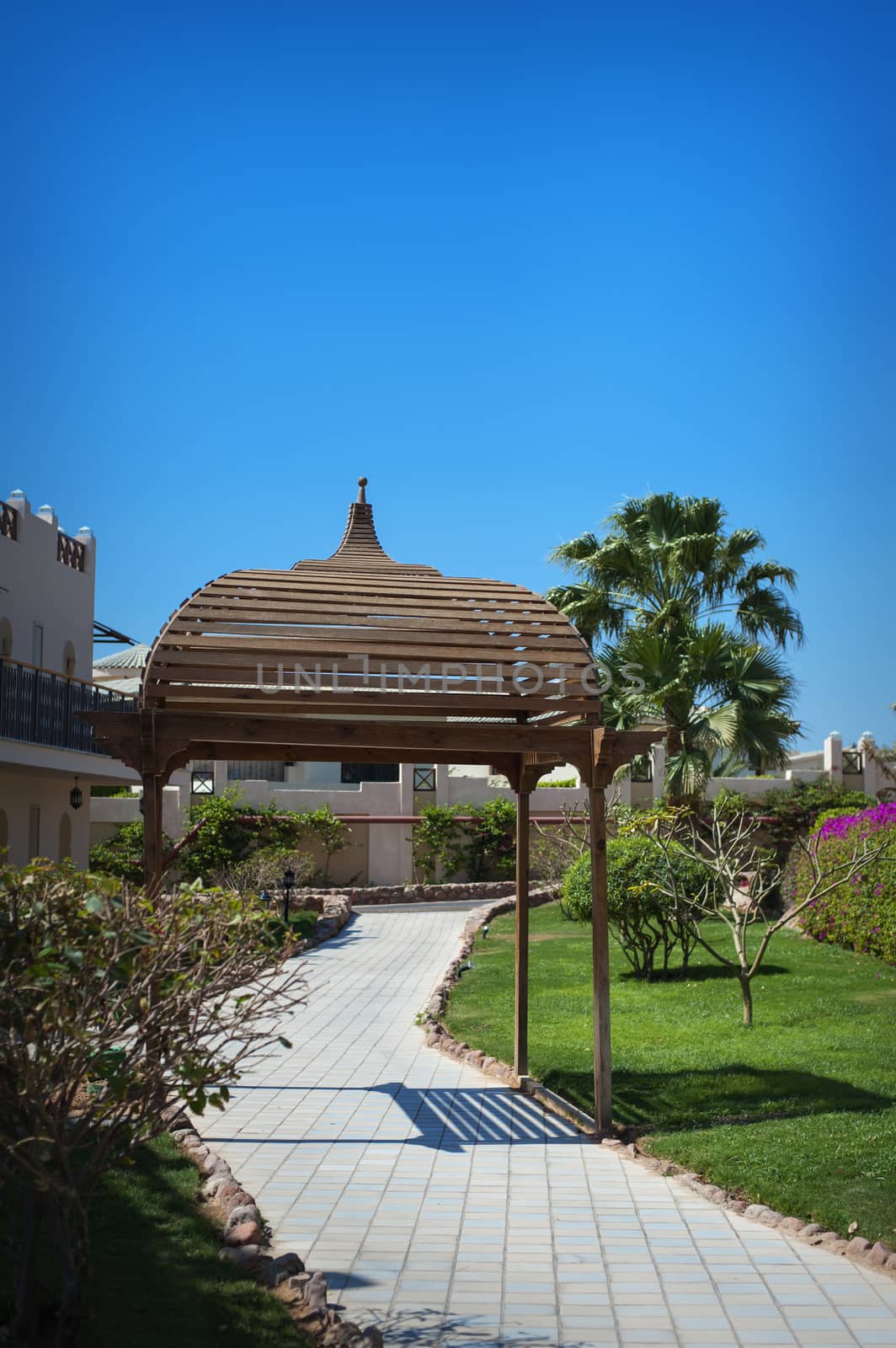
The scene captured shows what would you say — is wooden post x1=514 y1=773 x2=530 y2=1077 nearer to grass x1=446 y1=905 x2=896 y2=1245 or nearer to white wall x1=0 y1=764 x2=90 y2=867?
grass x1=446 y1=905 x2=896 y2=1245

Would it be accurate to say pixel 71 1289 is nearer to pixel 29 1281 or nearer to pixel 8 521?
pixel 29 1281

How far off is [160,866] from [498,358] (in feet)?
31.1

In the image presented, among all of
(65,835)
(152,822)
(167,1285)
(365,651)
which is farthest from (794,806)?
(167,1285)

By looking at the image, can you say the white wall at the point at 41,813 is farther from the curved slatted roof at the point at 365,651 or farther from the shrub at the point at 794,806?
the shrub at the point at 794,806

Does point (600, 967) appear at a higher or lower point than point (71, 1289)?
higher

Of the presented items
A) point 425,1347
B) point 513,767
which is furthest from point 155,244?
point 425,1347

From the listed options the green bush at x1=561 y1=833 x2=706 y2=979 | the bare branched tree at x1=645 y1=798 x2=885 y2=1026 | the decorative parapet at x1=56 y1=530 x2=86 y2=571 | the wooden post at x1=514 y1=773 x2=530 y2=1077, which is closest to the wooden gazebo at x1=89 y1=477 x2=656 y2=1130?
the wooden post at x1=514 y1=773 x2=530 y2=1077

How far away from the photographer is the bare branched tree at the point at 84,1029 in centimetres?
404

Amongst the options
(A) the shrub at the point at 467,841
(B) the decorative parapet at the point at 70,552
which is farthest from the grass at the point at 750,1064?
(A) the shrub at the point at 467,841

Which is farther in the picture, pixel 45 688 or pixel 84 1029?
pixel 45 688

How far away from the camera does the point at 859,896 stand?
16531 millimetres

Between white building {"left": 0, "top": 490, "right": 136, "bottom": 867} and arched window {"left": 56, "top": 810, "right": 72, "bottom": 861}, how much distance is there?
2cm

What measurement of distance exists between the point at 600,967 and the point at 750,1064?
225cm

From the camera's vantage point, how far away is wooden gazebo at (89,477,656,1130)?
26.5 feet
